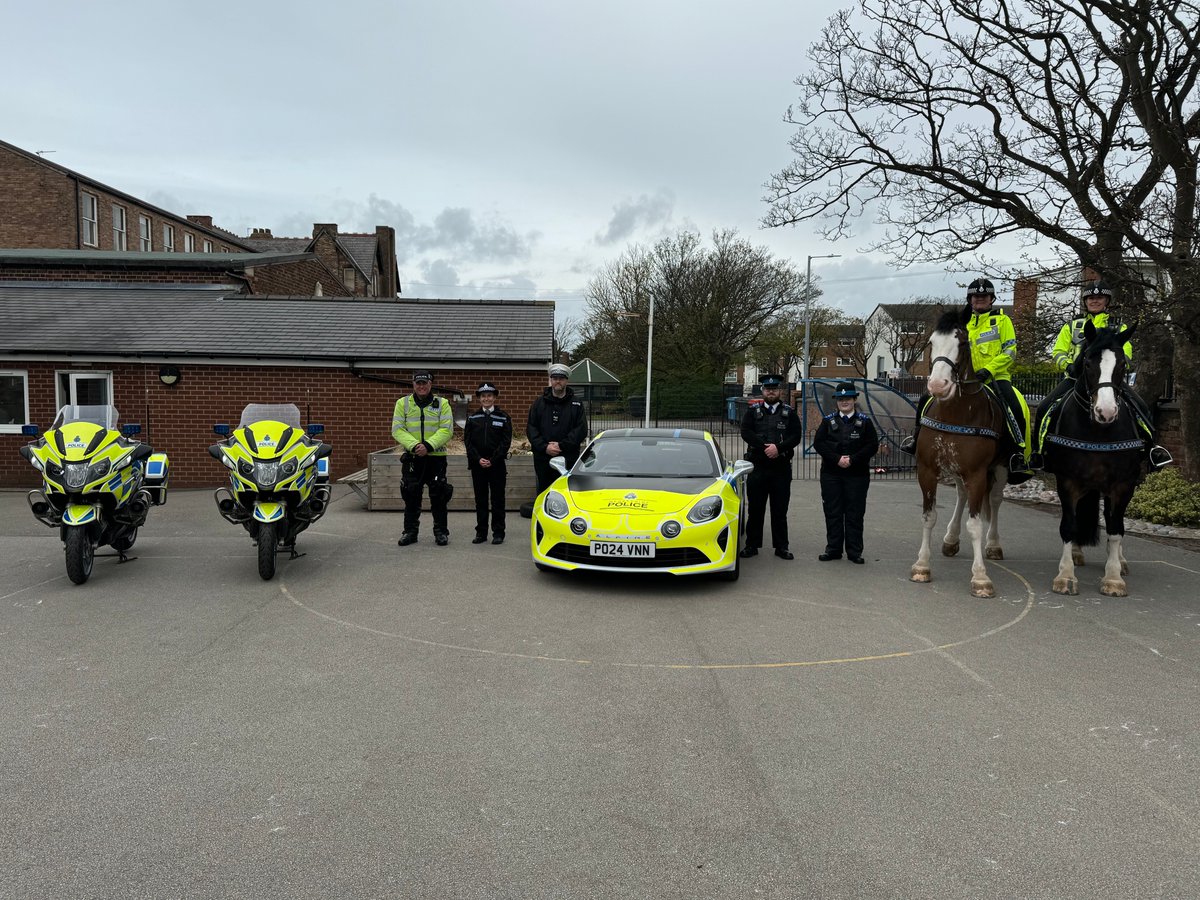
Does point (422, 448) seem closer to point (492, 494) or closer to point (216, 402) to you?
point (492, 494)

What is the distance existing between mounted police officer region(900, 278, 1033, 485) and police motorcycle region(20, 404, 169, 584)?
7.83 meters

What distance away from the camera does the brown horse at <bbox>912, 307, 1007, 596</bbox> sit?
7402 millimetres

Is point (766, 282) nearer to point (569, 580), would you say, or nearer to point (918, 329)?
point (918, 329)

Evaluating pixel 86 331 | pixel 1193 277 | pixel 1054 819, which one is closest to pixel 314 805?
pixel 1054 819

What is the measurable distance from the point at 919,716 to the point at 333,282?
102 ft

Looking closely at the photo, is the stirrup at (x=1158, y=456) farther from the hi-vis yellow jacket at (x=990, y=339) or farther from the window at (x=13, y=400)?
the window at (x=13, y=400)

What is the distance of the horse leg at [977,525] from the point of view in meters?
7.49

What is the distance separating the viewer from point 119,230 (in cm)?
3916

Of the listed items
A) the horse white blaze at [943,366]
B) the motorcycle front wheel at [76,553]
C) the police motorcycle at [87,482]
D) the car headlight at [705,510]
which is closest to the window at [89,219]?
the police motorcycle at [87,482]

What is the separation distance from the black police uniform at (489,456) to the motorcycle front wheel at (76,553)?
391 cm

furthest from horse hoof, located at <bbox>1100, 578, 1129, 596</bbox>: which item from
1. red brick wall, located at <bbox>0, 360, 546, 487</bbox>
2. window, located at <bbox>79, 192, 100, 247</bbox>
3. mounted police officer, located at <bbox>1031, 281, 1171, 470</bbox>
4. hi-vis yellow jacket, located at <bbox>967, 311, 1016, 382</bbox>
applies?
window, located at <bbox>79, 192, 100, 247</bbox>

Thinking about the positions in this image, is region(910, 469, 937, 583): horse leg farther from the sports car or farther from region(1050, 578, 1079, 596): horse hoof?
the sports car

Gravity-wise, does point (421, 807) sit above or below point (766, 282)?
below

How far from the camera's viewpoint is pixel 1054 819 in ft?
11.4
